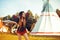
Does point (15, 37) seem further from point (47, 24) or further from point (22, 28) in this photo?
point (47, 24)

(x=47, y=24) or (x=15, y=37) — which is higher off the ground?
(x=47, y=24)

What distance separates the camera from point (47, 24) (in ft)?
7.45

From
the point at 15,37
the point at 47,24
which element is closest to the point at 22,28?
the point at 15,37

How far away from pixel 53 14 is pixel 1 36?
1.96 ft

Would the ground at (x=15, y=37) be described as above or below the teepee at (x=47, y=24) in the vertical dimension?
below

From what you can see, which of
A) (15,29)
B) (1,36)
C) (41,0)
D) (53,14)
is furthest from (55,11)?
(1,36)

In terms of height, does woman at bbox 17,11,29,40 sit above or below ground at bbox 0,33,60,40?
above

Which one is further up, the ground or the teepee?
the teepee

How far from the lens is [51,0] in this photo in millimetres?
2293

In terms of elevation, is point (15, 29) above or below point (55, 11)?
below

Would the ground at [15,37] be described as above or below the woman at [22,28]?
below

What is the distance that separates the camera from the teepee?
2264 millimetres

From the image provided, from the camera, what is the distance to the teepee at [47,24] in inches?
89.1

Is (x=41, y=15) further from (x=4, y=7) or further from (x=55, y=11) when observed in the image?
(x=4, y=7)
